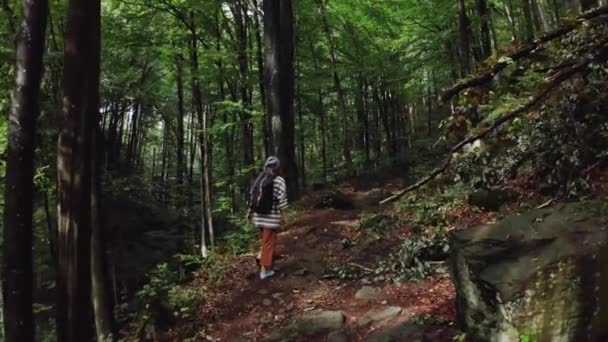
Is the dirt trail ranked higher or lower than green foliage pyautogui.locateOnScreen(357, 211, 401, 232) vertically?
lower

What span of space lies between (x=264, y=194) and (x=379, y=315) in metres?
2.91

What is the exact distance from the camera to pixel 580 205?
14.5 feet

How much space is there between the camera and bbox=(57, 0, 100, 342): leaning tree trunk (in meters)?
6.44

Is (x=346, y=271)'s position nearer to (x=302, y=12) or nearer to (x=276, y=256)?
(x=276, y=256)

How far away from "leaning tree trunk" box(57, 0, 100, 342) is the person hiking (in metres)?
2.53

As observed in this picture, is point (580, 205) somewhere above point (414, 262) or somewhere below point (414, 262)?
above

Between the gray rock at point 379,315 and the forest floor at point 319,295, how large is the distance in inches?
0.5

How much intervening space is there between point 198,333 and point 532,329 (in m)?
4.89

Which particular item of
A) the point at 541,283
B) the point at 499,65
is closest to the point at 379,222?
the point at 541,283

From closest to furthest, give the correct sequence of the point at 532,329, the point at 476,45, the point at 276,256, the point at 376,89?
the point at 532,329, the point at 276,256, the point at 476,45, the point at 376,89

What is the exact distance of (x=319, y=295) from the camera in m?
7.32

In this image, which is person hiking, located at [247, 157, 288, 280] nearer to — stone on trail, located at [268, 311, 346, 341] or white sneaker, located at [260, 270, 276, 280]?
white sneaker, located at [260, 270, 276, 280]

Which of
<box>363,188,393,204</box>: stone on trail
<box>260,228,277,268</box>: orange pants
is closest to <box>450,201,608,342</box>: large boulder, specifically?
<box>260,228,277,268</box>: orange pants

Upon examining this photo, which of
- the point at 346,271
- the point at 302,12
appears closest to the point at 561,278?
the point at 346,271
